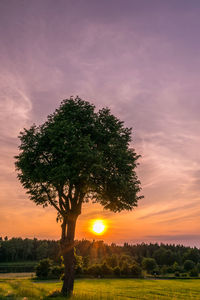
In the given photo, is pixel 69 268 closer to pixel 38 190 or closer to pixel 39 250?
pixel 38 190

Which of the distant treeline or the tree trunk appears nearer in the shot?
the tree trunk

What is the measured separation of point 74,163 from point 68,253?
9459 millimetres

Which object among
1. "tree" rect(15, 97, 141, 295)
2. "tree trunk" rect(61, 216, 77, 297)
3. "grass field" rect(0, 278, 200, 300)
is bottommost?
"grass field" rect(0, 278, 200, 300)

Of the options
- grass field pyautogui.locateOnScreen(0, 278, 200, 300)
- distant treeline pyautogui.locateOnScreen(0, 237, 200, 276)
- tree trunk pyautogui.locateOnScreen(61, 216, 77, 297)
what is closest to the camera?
grass field pyautogui.locateOnScreen(0, 278, 200, 300)

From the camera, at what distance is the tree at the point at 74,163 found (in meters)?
25.7

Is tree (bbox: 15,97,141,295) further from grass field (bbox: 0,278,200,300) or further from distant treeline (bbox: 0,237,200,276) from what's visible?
distant treeline (bbox: 0,237,200,276)

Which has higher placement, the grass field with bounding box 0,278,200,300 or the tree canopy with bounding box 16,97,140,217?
the tree canopy with bounding box 16,97,140,217

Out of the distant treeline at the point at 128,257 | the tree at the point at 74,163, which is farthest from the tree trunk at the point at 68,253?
the distant treeline at the point at 128,257

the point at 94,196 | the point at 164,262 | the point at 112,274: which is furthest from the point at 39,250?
the point at 94,196

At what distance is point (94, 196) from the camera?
3103cm

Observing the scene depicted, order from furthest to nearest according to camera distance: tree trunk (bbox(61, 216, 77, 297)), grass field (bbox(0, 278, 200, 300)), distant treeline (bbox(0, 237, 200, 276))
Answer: distant treeline (bbox(0, 237, 200, 276)) < tree trunk (bbox(61, 216, 77, 297)) < grass field (bbox(0, 278, 200, 300))

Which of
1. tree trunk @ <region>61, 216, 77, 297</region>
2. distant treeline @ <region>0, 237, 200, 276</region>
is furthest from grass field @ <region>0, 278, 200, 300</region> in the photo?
distant treeline @ <region>0, 237, 200, 276</region>

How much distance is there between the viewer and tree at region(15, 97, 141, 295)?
2570 cm

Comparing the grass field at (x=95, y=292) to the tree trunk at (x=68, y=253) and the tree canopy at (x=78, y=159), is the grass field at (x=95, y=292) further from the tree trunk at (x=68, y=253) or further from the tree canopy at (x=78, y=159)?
the tree canopy at (x=78, y=159)
